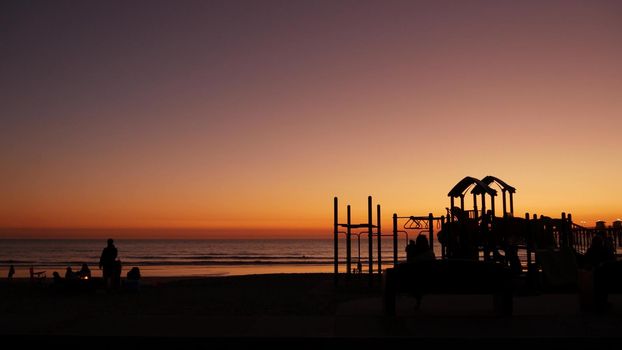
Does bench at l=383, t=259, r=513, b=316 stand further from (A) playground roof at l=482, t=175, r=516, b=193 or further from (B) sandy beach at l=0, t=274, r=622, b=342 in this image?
(A) playground roof at l=482, t=175, r=516, b=193

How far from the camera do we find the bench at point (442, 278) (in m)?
9.80

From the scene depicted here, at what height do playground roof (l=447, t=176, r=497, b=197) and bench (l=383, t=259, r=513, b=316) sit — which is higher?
playground roof (l=447, t=176, r=497, b=197)

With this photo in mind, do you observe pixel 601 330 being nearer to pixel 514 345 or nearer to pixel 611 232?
pixel 514 345

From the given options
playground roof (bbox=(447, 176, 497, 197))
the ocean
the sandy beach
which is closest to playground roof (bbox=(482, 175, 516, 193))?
playground roof (bbox=(447, 176, 497, 197))

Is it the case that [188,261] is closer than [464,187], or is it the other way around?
[464,187]

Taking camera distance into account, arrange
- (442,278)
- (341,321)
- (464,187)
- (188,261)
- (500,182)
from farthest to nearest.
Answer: (188,261)
(464,187)
(500,182)
(442,278)
(341,321)

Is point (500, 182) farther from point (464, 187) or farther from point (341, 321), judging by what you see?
point (341, 321)

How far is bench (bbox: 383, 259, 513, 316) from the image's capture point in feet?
32.2

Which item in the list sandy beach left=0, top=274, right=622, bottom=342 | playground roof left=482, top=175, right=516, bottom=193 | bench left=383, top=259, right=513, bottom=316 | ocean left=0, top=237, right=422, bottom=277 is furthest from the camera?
ocean left=0, top=237, right=422, bottom=277

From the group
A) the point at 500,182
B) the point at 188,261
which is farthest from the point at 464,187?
the point at 188,261

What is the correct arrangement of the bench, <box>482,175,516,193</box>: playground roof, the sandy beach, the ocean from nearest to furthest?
the sandy beach < the bench < <box>482,175,516,193</box>: playground roof < the ocean

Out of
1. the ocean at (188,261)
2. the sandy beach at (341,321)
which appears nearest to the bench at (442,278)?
the sandy beach at (341,321)

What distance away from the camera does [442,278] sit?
9.99 m

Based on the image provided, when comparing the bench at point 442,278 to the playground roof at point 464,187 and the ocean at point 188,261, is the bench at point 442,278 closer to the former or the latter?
the playground roof at point 464,187
